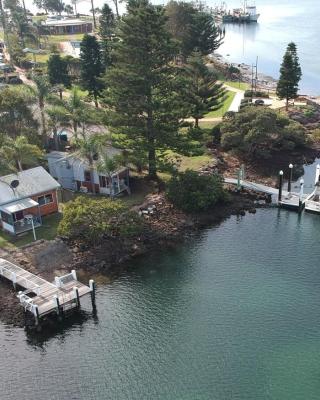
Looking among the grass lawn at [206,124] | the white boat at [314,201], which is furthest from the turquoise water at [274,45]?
the white boat at [314,201]

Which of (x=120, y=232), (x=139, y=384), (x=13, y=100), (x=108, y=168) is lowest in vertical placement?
(x=139, y=384)

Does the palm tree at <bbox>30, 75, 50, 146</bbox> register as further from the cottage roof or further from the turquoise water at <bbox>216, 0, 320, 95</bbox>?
the turquoise water at <bbox>216, 0, 320, 95</bbox>

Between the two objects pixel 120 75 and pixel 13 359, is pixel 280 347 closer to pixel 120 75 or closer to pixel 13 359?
pixel 13 359

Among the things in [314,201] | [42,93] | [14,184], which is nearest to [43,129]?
[42,93]

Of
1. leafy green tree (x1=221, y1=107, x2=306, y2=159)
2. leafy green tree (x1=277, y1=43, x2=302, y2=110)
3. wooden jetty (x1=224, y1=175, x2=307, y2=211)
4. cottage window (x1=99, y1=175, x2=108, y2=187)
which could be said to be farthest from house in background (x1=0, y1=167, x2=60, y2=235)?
leafy green tree (x1=277, y1=43, x2=302, y2=110)

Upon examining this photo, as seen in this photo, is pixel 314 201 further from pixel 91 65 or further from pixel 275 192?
pixel 91 65

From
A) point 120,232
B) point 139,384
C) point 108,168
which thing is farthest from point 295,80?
point 139,384

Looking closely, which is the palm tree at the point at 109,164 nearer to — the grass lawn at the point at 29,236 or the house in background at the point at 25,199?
the house in background at the point at 25,199
